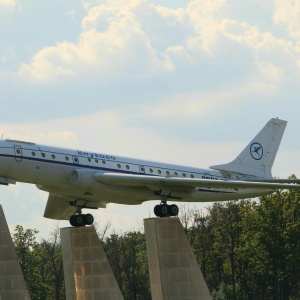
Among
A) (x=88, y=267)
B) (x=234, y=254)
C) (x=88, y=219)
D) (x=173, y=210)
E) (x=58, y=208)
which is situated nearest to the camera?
(x=88, y=267)

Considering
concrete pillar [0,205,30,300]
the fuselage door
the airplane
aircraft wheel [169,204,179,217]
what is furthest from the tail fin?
the fuselage door

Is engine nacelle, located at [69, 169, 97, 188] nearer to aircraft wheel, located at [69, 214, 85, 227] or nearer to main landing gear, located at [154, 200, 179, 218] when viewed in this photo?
aircraft wheel, located at [69, 214, 85, 227]

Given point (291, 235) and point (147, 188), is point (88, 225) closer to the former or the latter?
point (147, 188)

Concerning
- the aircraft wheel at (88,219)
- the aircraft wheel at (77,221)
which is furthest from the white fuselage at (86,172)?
the aircraft wheel at (77,221)

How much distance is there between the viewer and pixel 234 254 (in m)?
84.9

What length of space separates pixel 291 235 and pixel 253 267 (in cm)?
730

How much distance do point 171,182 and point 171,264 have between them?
15.4 ft

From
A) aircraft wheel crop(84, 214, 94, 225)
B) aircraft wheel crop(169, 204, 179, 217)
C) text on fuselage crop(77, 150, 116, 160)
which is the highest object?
text on fuselage crop(77, 150, 116, 160)

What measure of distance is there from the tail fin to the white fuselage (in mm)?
1512

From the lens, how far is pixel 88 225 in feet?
164

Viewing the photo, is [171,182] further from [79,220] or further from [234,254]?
[234,254]

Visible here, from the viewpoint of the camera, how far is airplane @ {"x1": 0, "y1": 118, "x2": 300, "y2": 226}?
46281 mm

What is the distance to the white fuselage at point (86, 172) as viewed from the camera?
46.0 metres

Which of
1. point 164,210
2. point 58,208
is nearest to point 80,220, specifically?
point 164,210
